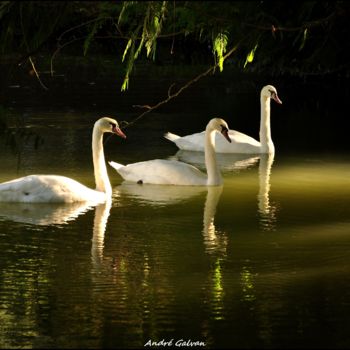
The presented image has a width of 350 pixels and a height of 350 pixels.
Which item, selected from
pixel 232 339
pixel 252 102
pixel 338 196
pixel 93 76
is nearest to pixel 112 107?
pixel 252 102

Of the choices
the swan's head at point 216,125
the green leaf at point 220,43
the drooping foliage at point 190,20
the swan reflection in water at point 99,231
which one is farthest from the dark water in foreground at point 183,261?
the green leaf at point 220,43

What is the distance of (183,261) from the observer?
9922 millimetres

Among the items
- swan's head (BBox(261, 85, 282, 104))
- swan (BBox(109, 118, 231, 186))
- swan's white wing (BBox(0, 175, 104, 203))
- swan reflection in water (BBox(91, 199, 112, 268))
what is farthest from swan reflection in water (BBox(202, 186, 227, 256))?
swan's head (BBox(261, 85, 282, 104))

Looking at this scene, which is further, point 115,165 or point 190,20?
point 115,165

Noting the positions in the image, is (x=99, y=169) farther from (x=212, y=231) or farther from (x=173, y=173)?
(x=212, y=231)

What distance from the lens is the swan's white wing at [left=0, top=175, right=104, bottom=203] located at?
12.8 meters

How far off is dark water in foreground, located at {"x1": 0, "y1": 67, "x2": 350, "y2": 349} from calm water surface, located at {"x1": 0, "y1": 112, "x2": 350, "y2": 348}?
0.01 m

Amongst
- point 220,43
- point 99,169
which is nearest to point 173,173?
point 99,169

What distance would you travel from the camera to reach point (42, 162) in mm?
16203

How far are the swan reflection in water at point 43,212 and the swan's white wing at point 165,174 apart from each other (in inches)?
75.3

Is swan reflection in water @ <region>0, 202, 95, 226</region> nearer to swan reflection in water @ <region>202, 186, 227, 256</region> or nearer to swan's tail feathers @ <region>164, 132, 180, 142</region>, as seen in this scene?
swan reflection in water @ <region>202, 186, 227, 256</region>

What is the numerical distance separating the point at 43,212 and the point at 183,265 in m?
3.14

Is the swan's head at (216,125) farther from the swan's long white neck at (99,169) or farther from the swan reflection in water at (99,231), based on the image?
the swan reflection in water at (99,231)

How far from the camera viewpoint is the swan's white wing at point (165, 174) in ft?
48.2
